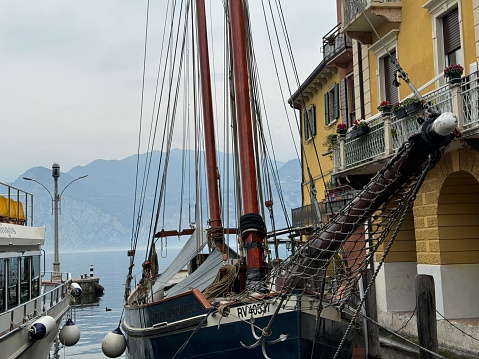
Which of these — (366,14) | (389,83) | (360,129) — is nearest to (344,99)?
(389,83)

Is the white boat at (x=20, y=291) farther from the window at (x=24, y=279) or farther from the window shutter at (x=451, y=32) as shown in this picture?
the window shutter at (x=451, y=32)

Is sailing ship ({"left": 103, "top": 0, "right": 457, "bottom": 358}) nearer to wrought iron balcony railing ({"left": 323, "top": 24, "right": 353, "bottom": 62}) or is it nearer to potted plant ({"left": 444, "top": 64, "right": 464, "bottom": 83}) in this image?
potted plant ({"left": 444, "top": 64, "right": 464, "bottom": 83})

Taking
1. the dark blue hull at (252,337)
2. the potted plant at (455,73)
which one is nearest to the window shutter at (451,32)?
the potted plant at (455,73)

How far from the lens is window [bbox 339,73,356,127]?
87.3 ft

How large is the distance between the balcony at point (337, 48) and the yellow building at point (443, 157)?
Answer: 418 cm

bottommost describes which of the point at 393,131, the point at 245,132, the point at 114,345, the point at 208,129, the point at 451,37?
the point at 114,345

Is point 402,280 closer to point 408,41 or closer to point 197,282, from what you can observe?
point 408,41

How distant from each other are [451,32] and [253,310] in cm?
932

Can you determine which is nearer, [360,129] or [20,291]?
[20,291]

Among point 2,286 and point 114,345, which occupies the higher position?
point 2,286

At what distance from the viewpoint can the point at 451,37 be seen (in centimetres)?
1695

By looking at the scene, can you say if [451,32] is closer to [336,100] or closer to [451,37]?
[451,37]

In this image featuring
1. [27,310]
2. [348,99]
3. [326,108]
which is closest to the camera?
[27,310]

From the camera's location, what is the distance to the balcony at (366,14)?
63.2 feet
